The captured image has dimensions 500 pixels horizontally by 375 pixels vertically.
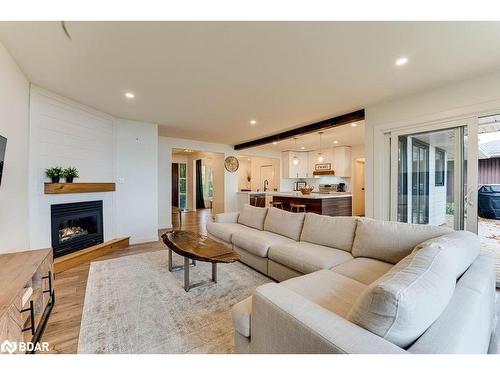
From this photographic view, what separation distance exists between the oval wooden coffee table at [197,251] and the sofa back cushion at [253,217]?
38.7 inches

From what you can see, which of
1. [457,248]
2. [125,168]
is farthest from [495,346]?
[125,168]

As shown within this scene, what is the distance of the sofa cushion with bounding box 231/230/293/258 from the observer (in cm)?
273

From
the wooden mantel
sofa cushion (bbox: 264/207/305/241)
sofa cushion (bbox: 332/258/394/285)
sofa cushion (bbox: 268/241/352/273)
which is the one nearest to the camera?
sofa cushion (bbox: 332/258/394/285)

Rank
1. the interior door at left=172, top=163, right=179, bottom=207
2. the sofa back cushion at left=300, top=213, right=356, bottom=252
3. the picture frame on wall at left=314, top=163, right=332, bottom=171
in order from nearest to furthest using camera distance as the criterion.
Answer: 1. the sofa back cushion at left=300, top=213, right=356, bottom=252
2. the picture frame on wall at left=314, top=163, right=332, bottom=171
3. the interior door at left=172, top=163, right=179, bottom=207

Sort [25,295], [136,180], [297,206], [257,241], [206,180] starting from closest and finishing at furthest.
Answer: [25,295], [257,241], [136,180], [297,206], [206,180]

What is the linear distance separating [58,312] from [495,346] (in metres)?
3.61

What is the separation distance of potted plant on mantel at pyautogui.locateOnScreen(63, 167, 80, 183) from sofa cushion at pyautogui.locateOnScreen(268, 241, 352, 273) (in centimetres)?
319

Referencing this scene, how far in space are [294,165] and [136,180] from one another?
5690 millimetres

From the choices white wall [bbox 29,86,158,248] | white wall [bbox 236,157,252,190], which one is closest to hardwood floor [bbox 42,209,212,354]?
white wall [bbox 29,86,158,248]

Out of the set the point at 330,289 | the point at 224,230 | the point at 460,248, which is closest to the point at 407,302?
the point at 330,289

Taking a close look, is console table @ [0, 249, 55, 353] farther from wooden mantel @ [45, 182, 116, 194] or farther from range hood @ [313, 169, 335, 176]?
range hood @ [313, 169, 335, 176]

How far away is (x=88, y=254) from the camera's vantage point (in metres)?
3.43

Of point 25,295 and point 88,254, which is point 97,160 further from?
point 25,295

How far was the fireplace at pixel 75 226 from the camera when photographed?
329 centimetres
